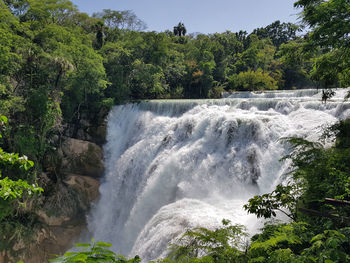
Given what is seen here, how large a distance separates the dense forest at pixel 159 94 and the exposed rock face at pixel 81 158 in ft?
2.63

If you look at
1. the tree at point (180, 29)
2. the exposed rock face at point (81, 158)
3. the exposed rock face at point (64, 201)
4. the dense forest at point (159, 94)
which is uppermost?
the tree at point (180, 29)

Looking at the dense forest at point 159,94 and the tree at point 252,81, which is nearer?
the dense forest at point 159,94

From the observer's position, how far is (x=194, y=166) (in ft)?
31.8

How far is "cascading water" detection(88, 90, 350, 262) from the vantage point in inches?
289

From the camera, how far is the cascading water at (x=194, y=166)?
7352 millimetres

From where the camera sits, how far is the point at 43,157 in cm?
1183

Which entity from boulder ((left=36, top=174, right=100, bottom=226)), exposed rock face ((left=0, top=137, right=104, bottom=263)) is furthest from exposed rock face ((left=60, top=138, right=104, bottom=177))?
boulder ((left=36, top=174, right=100, bottom=226))

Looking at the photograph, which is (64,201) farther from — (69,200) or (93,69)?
(93,69)

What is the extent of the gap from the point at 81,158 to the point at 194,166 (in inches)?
278

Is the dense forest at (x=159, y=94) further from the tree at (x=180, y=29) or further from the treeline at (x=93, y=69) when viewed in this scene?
the tree at (x=180, y=29)

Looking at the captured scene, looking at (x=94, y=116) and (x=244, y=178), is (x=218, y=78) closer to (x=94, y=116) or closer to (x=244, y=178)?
(x=94, y=116)

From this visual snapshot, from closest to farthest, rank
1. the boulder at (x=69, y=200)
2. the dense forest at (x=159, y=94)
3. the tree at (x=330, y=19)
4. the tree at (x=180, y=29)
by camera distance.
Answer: the dense forest at (x=159, y=94) → the tree at (x=330, y=19) → the boulder at (x=69, y=200) → the tree at (x=180, y=29)

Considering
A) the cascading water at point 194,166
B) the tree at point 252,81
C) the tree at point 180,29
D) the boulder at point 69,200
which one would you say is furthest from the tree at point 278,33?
the boulder at point 69,200

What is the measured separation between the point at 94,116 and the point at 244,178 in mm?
11213
